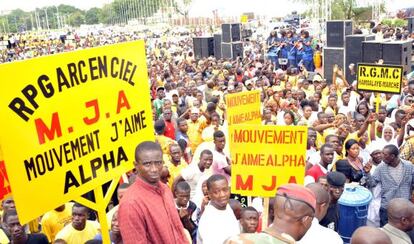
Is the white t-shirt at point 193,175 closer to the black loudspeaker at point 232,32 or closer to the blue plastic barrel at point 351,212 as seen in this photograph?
the blue plastic barrel at point 351,212

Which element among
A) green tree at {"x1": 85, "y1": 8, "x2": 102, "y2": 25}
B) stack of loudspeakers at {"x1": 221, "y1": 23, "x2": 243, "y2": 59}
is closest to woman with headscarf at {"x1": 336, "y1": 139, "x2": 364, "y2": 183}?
stack of loudspeakers at {"x1": 221, "y1": 23, "x2": 243, "y2": 59}

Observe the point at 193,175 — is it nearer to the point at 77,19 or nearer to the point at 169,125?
the point at 169,125

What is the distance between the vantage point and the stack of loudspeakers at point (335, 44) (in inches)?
650

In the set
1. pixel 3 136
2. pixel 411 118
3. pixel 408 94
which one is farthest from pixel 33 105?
pixel 408 94

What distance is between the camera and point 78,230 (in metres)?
4.89

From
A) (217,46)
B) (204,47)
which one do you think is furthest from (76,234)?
(204,47)

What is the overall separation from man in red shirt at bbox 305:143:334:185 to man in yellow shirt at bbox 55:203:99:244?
2542mm

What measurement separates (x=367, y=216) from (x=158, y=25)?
256 feet

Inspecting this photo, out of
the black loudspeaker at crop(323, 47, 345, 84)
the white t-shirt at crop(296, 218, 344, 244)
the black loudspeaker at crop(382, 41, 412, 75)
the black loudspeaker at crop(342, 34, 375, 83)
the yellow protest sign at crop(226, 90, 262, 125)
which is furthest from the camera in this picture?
the black loudspeaker at crop(323, 47, 345, 84)

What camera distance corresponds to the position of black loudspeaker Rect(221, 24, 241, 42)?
2153 cm

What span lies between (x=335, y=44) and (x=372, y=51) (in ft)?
6.60

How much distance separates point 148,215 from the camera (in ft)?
10.7

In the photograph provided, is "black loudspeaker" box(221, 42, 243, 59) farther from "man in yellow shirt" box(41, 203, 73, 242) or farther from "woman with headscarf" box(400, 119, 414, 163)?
"man in yellow shirt" box(41, 203, 73, 242)

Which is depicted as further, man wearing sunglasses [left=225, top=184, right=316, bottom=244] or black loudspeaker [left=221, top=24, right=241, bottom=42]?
black loudspeaker [left=221, top=24, right=241, bottom=42]
